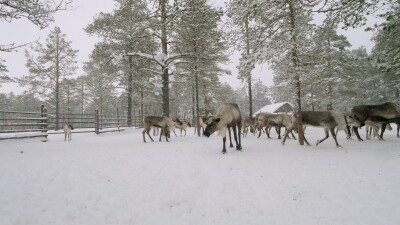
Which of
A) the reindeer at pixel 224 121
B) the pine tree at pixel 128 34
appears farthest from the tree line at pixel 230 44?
the reindeer at pixel 224 121

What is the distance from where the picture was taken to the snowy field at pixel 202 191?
11.6 feet

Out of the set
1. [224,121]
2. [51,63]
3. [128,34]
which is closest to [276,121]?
[224,121]

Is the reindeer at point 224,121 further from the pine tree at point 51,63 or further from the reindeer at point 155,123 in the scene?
the pine tree at point 51,63

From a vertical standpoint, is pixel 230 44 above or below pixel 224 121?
above

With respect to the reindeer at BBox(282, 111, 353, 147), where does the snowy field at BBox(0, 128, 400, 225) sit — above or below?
below

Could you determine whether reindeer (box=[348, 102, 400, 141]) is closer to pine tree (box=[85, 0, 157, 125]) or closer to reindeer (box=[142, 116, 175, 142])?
reindeer (box=[142, 116, 175, 142])

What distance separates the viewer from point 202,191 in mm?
4582

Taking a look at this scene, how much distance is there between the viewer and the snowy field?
3549 millimetres

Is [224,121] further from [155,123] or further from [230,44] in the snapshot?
[155,123]

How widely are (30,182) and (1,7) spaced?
673cm

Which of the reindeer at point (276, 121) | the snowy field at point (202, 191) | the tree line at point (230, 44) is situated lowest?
the snowy field at point (202, 191)

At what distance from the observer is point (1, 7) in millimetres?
8172

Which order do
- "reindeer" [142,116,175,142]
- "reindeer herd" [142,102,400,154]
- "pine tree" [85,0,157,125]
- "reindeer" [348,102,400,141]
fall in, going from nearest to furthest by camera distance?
"reindeer herd" [142,102,400,154]
"reindeer" [348,102,400,141]
"reindeer" [142,116,175,142]
"pine tree" [85,0,157,125]

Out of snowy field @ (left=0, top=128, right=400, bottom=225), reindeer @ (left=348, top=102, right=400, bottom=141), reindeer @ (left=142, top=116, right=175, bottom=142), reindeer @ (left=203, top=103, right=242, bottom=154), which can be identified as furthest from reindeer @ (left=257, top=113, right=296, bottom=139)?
snowy field @ (left=0, top=128, right=400, bottom=225)
